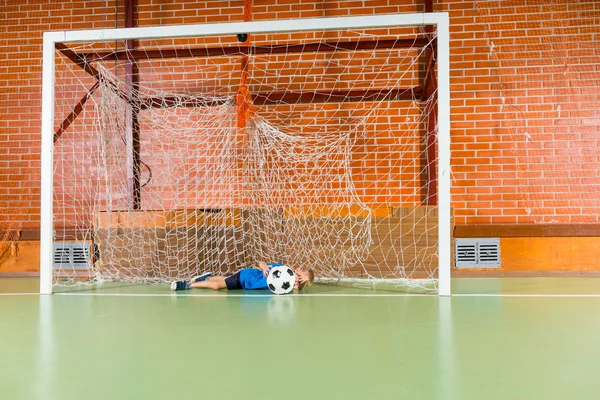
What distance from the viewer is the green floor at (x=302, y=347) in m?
2.06

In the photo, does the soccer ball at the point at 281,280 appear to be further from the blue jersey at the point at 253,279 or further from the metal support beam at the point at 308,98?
the metal support beam at the point at 308,98

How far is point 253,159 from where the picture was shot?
570 cm

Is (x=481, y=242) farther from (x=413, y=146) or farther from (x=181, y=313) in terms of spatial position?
(x=181, y=313)

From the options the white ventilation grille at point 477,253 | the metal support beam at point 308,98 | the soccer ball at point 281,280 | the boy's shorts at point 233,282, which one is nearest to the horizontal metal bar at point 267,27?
the metal support beam at point 308,98

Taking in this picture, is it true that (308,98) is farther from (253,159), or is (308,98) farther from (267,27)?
(267,27)

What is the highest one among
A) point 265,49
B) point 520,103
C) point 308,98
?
point 265,49

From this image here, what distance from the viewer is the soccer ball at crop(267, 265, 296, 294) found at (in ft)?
14.8

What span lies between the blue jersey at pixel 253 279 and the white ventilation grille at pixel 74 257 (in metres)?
2.24

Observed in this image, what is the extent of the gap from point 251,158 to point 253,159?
29 millimetres

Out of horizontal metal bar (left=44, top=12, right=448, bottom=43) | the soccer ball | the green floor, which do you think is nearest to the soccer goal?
horizontal metal bar (left=44, top=12, right=448, bottom=43)

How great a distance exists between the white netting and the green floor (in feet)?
3.81

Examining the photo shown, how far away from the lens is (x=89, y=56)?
574cm

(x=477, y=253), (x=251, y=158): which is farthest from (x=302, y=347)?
(x=477, y=253)

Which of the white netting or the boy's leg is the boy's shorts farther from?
the white netting
